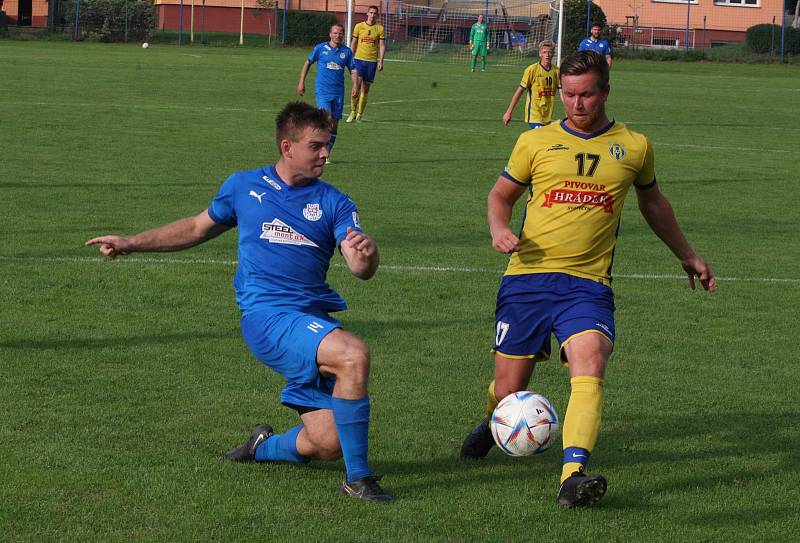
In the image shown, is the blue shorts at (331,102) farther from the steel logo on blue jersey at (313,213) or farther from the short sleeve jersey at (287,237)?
the steel logo on blue jersey at (313,213)

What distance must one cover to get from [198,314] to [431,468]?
11.7ft

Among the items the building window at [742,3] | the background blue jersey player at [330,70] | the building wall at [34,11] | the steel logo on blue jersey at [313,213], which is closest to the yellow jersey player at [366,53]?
the background blue jersey player at [330,70]

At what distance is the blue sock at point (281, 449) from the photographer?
19.4 feet

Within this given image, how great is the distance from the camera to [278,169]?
19.0 feet

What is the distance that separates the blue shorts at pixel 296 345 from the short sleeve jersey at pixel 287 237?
73mm

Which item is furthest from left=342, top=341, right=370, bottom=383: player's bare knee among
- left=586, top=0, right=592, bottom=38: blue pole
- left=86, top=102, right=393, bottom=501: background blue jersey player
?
left=586, top=0, right=592, bottom=38: blue pole

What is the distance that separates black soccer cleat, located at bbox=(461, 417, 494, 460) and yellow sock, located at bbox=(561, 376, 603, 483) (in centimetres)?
75

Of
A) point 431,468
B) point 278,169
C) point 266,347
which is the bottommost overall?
point 431,468

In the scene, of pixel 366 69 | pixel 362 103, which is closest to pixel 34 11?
pixel 366 69

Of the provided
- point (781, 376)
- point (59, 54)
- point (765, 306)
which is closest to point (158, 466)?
point (781, 376)

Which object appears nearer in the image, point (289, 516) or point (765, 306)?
point (289, 516)

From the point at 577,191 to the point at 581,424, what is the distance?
1139mm

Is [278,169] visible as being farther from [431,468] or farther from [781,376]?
[781,376]

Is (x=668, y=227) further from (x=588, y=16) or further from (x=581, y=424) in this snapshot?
A: (x=588, y=16)
